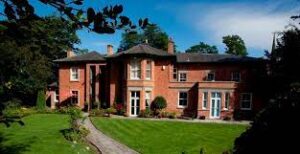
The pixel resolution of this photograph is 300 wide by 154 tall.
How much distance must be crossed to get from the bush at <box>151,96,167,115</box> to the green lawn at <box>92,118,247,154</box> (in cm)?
534

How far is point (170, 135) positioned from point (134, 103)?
1184cm

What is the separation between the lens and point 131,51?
32969 mm

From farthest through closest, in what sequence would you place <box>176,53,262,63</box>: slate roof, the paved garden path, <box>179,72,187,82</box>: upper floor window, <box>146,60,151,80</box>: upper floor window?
<box>179,72,187,82</box>: upper floor window, <box>176,53,262,63</box>: slate roof, <box>146,60,151,80</box>: upper floor window, the paved garden path

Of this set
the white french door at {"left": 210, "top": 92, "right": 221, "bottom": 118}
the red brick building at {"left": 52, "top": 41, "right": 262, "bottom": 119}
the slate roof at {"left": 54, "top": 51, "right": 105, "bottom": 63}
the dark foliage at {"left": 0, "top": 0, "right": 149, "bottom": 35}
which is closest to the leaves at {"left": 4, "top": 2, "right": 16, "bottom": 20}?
the dark foliage at {"left": 0, "top": 0, "right": 149, "bottom": 35}

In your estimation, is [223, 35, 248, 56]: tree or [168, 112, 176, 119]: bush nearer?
[168, 112, 176, 119]: bush

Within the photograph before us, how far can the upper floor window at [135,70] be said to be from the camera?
1298 inches

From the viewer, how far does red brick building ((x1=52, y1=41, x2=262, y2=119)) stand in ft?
108

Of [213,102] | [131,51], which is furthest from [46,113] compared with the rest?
[213,102]

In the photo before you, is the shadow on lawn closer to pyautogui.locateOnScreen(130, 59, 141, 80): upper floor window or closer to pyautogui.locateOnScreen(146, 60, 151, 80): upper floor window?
pyautogui.locateOnScreen(130, 59, 141, 80): upper floor window

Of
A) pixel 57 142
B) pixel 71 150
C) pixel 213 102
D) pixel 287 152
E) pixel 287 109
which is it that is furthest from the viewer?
pixel 213 102

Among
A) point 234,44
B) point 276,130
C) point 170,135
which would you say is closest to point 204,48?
point 234,44

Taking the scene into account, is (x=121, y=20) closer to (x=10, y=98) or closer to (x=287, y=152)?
(x=10, y=98)

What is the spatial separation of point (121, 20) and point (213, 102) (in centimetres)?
3069

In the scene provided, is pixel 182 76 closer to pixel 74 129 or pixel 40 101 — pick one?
pixel 40 101
